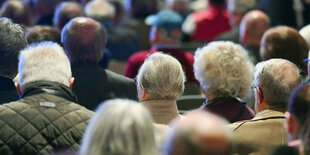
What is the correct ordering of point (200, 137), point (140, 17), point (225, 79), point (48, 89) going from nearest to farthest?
point (200, 137), point (48, 89), point (225, 79), point (140, 17)

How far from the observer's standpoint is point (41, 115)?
206 inches

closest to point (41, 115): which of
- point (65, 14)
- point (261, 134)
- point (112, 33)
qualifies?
point (261, 134)

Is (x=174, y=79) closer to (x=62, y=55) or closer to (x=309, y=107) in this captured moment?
(x=62, y=55)

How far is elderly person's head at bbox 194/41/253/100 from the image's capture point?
6637 millimetres

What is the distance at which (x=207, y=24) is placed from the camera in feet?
41.3

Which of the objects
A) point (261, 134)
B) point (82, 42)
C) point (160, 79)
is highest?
point (160, 79)

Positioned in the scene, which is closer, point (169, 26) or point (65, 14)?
point (65, 14)

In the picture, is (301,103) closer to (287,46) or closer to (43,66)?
(43,66)

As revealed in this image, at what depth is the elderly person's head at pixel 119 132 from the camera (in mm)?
3801

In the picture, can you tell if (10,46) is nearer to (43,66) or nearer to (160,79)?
(43,66)

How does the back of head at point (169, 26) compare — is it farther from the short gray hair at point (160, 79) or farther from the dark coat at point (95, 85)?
the short gray hair at point (160, 79)

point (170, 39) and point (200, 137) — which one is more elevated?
point (200, 137)

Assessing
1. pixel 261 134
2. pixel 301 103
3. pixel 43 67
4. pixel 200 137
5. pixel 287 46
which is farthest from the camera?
pixel 287 46

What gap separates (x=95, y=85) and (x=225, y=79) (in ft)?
3.89
